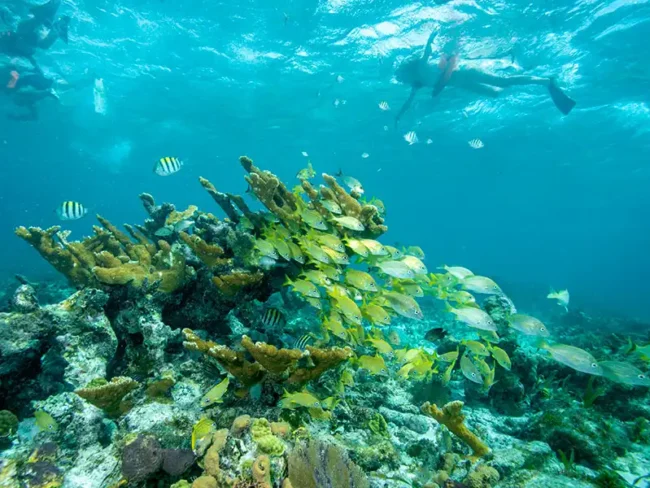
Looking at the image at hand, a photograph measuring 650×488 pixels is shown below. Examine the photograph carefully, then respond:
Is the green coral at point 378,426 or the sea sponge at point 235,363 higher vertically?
→ the sea sponge at point 235,363

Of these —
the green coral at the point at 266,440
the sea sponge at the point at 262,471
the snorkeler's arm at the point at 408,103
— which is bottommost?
the sea sponge at the point at 262,471

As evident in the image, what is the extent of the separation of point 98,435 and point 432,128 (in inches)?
1377

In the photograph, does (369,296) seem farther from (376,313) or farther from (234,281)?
(234,281)

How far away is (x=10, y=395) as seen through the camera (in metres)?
3.53

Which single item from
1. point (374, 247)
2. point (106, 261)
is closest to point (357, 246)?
point (374, 247)

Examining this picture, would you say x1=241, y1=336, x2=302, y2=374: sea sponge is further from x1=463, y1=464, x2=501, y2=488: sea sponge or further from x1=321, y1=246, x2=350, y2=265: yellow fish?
x1=463, y1=464, x2=501, y2=488: sea sponge

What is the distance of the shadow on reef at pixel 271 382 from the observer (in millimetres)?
2746

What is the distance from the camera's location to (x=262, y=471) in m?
2.24

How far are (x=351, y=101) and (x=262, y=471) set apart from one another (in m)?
29.8

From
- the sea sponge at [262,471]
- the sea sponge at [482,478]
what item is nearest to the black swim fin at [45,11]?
the sea sponge at [262,471]

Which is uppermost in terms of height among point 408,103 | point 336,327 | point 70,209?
point 408,103

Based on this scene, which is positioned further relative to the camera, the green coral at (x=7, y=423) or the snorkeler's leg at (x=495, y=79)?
the snorkeler's leg at (x=495, y=79)

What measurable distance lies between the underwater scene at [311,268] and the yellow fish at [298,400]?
0.05 m

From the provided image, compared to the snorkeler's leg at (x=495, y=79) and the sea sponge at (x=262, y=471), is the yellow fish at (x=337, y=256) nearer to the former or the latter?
the sea sponge at (x=262, y=471)
